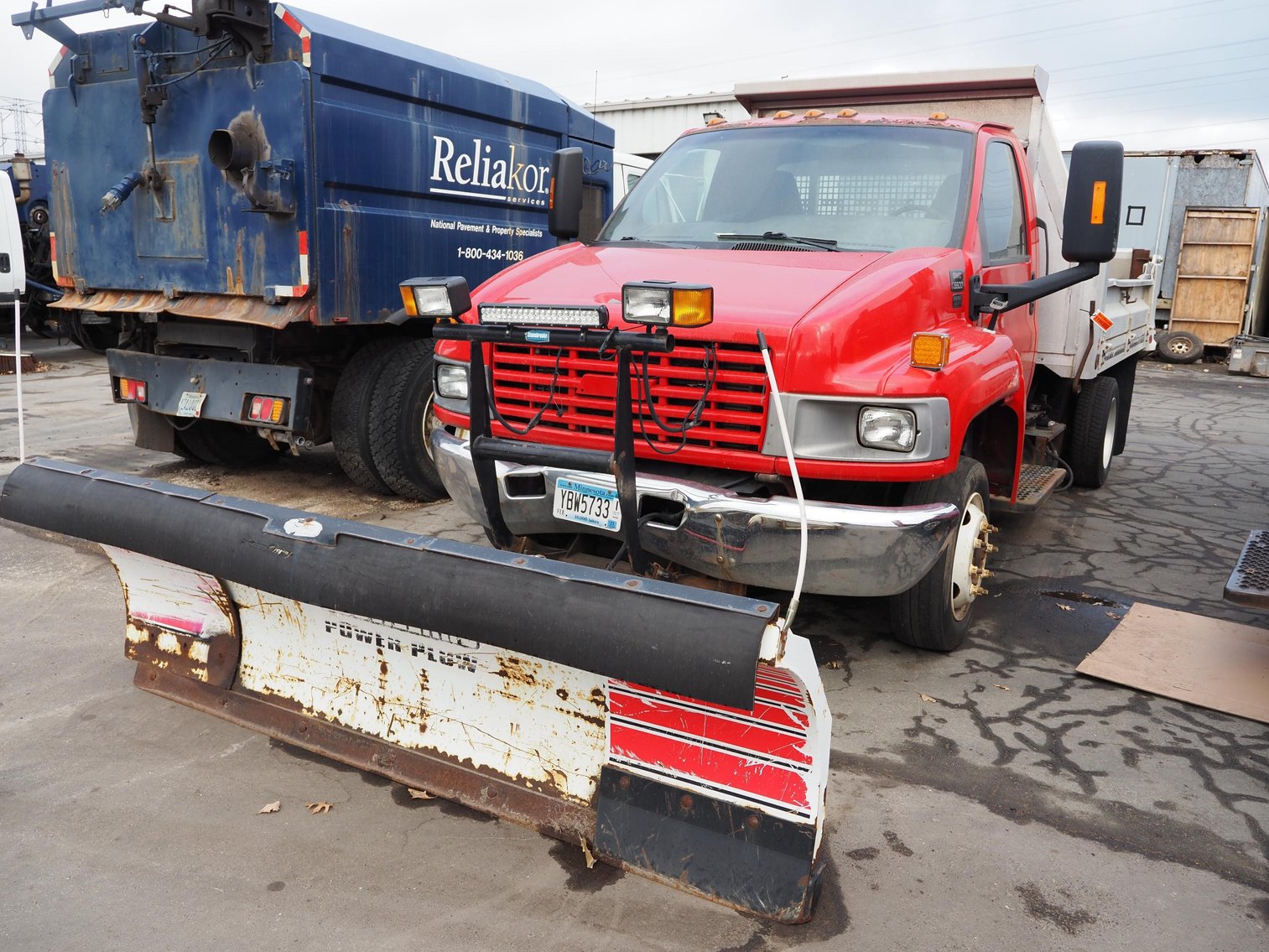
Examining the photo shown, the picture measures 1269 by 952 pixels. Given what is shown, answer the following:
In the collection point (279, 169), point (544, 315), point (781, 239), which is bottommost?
point (544, 315)

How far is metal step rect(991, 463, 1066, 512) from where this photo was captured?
16.7 feet

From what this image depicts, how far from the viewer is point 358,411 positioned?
655cm

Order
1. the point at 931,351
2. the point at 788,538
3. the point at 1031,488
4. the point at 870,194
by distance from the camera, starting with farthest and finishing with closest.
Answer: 1. the point at 1031,488
2. the point at 870,194
3. the point at 931,351
4. the point at 788,538

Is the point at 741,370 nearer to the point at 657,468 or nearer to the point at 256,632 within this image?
the point at 657,468

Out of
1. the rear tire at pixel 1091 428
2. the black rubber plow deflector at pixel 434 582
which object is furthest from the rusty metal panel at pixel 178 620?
the rear tire at pixel 1091 428

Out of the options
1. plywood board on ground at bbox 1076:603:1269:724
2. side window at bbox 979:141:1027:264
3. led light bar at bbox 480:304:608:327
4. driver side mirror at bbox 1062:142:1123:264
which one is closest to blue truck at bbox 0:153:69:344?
led light bar at bbox 480:304:608:327

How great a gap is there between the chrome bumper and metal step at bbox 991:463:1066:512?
1600 mm

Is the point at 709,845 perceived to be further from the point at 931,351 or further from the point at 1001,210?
the point at 1001,210

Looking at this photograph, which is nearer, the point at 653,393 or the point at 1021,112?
the point at 653,393

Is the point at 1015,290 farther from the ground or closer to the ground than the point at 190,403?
farther from the ground

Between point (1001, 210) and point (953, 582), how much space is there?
1.88 m

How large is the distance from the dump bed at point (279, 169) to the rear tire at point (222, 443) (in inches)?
44.4

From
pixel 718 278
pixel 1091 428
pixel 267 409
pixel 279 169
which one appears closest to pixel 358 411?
pixel 267 409

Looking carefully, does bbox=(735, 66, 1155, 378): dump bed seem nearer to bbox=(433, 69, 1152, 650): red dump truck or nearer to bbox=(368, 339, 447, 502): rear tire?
bbox=(433, 69, 1152, 650): red dump truck
